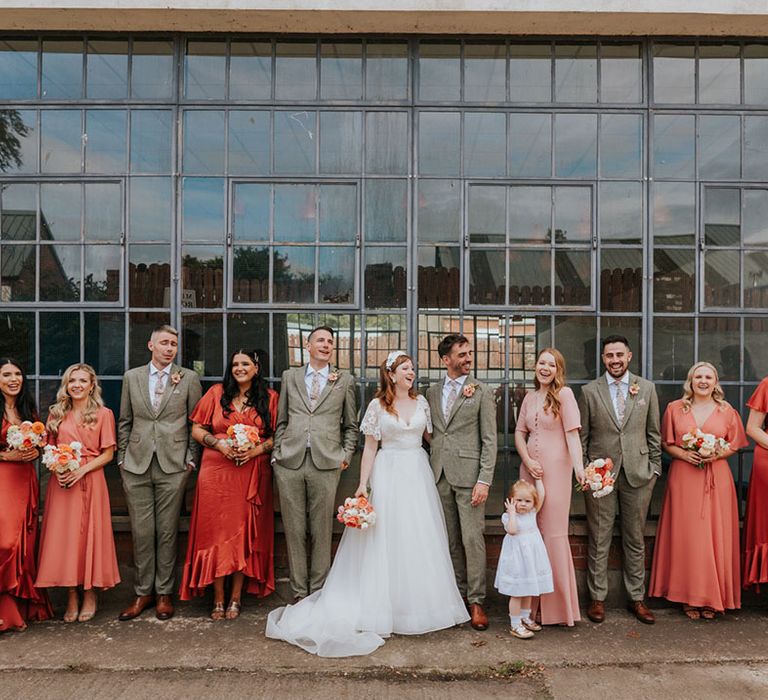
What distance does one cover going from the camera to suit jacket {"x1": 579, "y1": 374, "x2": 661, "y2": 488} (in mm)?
5113

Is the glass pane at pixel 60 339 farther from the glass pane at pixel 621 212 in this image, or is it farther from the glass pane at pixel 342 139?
the glass pane at pixel 621 212

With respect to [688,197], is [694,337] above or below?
below

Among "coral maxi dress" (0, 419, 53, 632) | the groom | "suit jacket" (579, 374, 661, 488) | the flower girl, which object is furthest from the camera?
"suit jacket" (579, 374, 661, 488)

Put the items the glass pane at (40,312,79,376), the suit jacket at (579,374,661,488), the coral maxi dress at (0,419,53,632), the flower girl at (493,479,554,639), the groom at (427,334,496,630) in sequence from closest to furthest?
the flower girl at (493,479,554,639) < the coral maxi dress at (0,419,53,632) < the groom at (427,334,496,630) < the suit jacket at (579,374,661,488) < the glass pane at (40,312,79,376)

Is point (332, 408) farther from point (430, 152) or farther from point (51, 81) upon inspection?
point (51, 81)

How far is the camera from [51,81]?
5.87 m

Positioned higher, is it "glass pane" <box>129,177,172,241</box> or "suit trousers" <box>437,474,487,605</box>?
"glass pane" <box>129,177,172,241</box>

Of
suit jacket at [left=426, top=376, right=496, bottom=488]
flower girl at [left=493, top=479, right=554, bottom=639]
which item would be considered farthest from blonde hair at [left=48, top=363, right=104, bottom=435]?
flower girl at [left=493, top=479, right=554, bottom=639]

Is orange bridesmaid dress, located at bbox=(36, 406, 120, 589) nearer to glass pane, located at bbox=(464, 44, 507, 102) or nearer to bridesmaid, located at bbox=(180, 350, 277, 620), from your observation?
bridesmaid, located at bbox=(180, 350, 277, 620)

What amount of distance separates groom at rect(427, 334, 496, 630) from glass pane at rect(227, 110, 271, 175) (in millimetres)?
2314

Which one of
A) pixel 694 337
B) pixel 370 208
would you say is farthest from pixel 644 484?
pixel 370 208

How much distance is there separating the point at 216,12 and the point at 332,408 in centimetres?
337

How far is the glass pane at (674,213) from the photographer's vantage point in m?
5.86

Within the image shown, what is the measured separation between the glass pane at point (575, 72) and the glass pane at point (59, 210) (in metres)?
4.26
